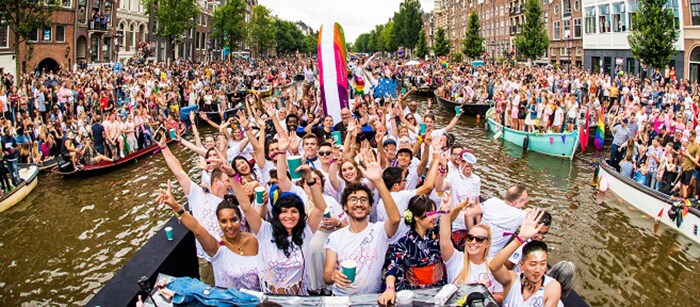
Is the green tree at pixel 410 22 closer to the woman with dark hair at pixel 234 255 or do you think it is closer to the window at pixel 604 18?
the window at pixel 604 18

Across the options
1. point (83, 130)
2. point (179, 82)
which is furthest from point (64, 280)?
point (179, 82)

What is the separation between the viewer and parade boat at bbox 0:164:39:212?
471 inches

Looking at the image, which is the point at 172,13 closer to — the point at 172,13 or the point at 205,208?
the point at 172,13

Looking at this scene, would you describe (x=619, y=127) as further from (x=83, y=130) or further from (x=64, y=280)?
(x=83, y=130)

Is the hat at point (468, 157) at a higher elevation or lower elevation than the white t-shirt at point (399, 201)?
higher

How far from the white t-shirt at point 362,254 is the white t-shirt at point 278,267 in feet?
0.96

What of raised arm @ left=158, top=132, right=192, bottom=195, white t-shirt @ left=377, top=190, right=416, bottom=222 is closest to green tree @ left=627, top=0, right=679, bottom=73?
white t-shirt @ left=377, top=190, right=416, bottom=222

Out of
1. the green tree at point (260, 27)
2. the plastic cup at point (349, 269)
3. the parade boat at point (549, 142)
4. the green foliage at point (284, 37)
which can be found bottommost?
the plastic cup at point (349, 269)

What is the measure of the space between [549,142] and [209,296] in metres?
16.9

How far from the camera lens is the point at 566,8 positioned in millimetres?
47844

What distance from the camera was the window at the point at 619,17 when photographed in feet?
116

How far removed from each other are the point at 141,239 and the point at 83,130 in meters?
6.38

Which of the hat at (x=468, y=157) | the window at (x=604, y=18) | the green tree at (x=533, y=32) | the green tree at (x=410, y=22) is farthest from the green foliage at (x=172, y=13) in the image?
the green tree at (x=410, y=22)

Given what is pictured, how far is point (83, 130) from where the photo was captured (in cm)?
1521
